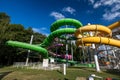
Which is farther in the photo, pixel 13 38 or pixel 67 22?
pixel 13 38

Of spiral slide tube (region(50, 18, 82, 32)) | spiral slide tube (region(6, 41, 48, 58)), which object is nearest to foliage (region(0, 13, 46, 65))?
spiral slide tube (region(6, 41, 48, 58))

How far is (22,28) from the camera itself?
5097 cm

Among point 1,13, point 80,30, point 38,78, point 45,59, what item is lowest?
point 38,78

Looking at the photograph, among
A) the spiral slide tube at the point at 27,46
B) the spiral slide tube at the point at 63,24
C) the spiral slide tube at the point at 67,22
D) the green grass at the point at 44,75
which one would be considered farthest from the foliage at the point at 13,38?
the green grass at the point at 44,75

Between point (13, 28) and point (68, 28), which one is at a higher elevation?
point (13, 28)

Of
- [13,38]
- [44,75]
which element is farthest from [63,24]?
[13,38]

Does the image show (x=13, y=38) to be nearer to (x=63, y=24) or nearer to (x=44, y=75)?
(x=63, y=24)

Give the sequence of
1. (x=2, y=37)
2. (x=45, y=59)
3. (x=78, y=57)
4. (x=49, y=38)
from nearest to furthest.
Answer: (x=49, y=38) → (x=45, y=59) → (x=2, y=37) → (x=78, y=57)

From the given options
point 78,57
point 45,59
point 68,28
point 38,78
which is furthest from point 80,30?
point 78,57

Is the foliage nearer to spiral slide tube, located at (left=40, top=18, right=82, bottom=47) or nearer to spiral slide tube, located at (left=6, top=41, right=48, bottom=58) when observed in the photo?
spiral slide tube, located at (left=6, top=41, right=48, bottom=58)

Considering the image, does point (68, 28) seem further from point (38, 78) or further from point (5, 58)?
point (5, 58)

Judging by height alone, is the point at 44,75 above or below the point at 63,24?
below

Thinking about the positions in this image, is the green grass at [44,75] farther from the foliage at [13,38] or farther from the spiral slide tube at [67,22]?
the foliage at [13,38]

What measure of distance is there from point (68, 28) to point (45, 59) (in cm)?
943
